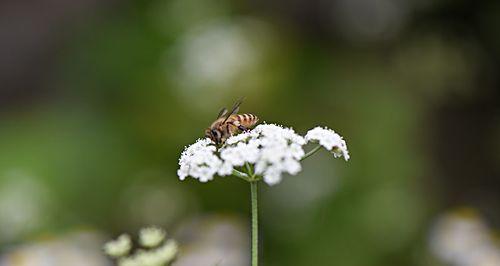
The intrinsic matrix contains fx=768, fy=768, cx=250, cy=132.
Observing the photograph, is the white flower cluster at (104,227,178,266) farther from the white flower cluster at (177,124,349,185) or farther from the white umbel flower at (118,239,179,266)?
the white flower cluster at (177,124,349,185)

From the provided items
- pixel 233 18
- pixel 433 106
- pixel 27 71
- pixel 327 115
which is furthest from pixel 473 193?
pixel 27 71

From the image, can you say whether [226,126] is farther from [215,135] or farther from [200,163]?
[200,163]

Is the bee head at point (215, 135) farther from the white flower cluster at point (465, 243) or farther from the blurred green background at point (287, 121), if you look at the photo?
the blurred green background at point (287, 121)

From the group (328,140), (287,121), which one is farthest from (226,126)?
(287,121)

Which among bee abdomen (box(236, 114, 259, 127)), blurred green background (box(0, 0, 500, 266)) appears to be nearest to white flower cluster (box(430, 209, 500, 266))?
blurred green background (box(0, 0, 500, 266))

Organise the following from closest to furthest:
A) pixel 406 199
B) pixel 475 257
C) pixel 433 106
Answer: pixel 475 257 < pixel 406 199 < pixel 433 106

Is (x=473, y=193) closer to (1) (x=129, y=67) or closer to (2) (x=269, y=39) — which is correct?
(2) (x=269, y=39)
